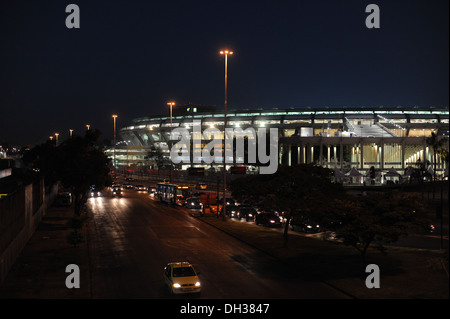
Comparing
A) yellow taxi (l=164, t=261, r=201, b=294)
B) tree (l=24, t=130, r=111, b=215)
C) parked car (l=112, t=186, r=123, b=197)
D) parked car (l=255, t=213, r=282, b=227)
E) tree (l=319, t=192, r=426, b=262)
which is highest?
tree (l=24, t=130, r=111, b=215)

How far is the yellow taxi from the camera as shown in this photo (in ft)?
65.2

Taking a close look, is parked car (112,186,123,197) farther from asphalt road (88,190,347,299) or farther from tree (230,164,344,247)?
tree (230,164,344,247)

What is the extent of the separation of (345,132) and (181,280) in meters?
104

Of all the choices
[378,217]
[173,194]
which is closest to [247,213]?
[173,194]

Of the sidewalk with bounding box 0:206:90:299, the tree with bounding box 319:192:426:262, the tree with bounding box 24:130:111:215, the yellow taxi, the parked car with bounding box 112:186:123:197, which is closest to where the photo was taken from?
the yellow taxi

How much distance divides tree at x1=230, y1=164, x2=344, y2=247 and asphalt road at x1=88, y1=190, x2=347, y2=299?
3.45 metres

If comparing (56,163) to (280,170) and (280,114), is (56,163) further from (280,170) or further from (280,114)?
(280,114)

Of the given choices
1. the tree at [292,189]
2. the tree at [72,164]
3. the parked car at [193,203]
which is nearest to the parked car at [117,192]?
the parked car at [193,203]

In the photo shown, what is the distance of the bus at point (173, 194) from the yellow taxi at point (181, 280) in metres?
44.6

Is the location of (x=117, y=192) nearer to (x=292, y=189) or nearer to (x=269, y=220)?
(x=269, y=220)

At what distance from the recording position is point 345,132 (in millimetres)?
118875

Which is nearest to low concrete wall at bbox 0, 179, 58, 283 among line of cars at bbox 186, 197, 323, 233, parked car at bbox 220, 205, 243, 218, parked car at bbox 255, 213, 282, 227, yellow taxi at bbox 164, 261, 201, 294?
yellow taxi at bbox 164, 261, 201, 294
